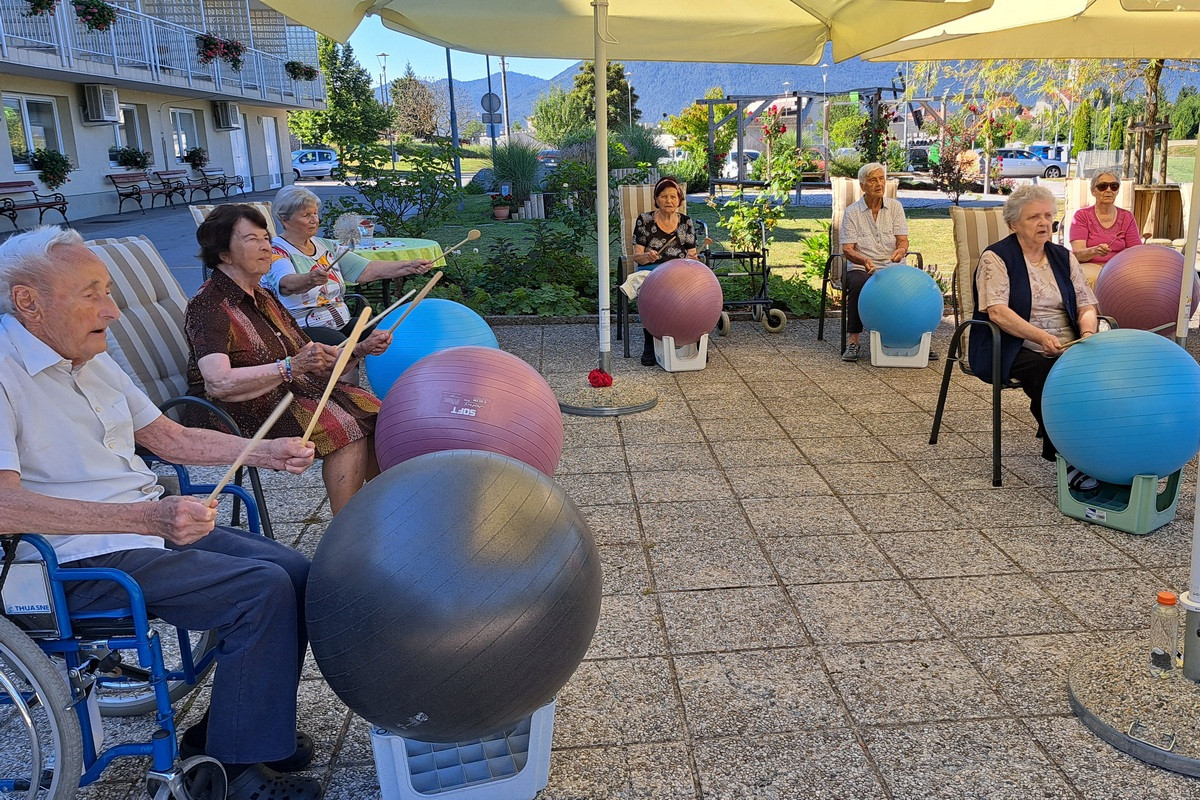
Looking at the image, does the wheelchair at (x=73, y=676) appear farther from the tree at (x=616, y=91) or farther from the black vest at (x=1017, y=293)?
the tree at (x=616, y=91)

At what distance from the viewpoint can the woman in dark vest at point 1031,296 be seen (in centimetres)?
432

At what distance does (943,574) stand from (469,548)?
216 centimetres

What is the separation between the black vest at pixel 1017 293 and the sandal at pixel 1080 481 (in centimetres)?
61

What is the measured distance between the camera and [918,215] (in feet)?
Answer: 59.9

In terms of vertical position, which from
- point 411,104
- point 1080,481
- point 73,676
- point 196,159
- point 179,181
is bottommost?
point 1080,481

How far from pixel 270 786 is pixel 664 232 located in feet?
18.3

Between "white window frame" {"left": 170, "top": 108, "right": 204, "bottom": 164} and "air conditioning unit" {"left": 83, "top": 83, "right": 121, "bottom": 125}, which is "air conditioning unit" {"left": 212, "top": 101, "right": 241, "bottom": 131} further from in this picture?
"air conditioning unit" {"left": 83, "top": 83, "right": 121, "bottom": 125}

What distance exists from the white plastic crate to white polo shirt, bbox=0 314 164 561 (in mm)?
731

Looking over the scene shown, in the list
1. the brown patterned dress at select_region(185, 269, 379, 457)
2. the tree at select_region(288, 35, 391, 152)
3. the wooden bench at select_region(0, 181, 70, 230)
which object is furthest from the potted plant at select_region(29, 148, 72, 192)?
the brown patterned dress at select_region(185, 269, 379, 457)

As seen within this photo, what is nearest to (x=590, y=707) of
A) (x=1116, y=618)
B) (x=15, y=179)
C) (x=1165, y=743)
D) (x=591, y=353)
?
(x=1165, y=743)

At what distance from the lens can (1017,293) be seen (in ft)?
14.4

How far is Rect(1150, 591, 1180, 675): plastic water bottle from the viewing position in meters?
2.55

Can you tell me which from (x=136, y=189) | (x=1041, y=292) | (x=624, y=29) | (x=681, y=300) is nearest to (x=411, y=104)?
(x=136, y=189)

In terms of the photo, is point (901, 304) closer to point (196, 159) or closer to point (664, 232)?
point (664, 232)
